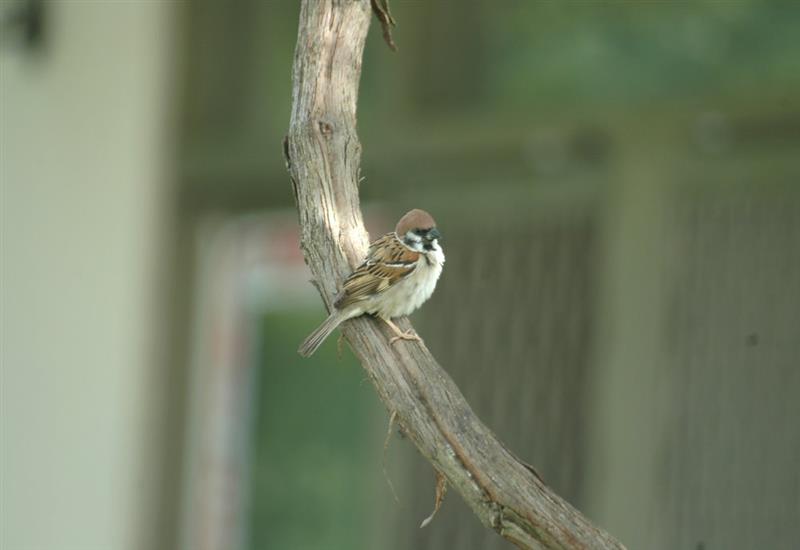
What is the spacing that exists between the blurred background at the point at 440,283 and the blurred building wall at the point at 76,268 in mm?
14

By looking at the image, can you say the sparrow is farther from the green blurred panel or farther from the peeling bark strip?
the green blurred panel

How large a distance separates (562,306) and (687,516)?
1078mm

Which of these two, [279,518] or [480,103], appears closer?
[480,103]

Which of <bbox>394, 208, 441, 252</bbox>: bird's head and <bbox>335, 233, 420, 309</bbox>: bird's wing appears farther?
<bbox>394, 208, 441, 252</bbox>: bird's head

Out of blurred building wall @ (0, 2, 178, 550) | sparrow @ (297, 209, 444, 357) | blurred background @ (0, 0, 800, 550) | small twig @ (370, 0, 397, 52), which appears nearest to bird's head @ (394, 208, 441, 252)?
sparrow @ (297, 209, 444, 357)

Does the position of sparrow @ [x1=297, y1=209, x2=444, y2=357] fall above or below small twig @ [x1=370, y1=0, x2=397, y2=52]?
below

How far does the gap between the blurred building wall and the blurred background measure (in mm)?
14

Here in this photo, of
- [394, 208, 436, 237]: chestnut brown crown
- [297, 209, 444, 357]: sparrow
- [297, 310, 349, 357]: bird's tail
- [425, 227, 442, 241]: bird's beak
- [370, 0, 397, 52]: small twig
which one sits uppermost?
[370, 0, 397, 52]: small twig

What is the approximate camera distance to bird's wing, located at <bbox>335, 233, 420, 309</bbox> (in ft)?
12.7

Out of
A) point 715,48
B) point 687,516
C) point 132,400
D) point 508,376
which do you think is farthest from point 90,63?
point 687,516

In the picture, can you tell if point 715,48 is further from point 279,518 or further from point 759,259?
point 279,518

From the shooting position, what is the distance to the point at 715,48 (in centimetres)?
666

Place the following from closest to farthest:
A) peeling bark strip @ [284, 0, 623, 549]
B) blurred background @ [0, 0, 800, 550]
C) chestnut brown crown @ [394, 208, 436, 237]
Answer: peeling bark strip @ [284, 0, 623, 549] → chestnut brown crown @ [394, 208, 436, 237] → blurred background @ [0, 0, 800, 550]

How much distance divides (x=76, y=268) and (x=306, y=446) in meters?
1.50
